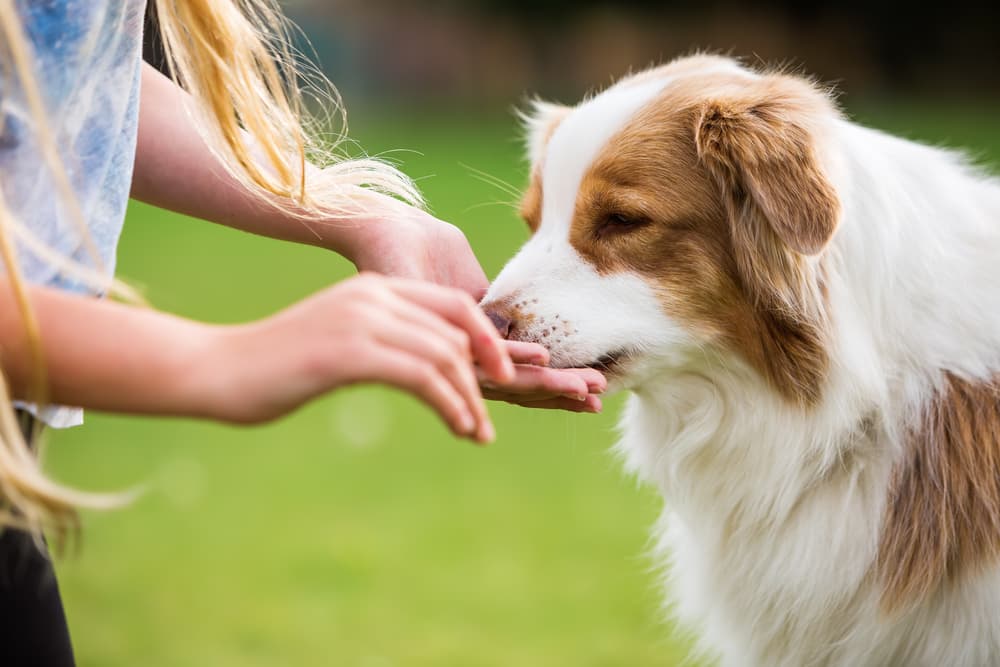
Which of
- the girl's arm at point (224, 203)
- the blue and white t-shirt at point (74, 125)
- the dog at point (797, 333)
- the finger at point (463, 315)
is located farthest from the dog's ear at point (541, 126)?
the finger at point (463, 315)

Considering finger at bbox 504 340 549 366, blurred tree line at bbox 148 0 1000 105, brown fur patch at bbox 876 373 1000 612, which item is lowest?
blurred tree line at bbox 148 0 1000 105

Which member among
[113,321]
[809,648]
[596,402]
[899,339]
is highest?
[113,321]

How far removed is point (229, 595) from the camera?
181 inches

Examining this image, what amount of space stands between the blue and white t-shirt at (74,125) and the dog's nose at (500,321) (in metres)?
0.80

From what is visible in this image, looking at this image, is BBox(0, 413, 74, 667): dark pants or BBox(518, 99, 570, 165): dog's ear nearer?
BBox(0, 413, 74, 667): dark pants

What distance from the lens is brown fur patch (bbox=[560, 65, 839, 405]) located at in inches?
91.7

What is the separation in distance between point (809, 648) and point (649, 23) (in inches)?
754

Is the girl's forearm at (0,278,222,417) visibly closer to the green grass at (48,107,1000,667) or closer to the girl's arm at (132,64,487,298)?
the girl's arm at (132,64,487,298)

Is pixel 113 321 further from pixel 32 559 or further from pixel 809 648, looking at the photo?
pixel 809 648

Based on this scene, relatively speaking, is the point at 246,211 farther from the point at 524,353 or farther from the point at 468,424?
the point at 468,424

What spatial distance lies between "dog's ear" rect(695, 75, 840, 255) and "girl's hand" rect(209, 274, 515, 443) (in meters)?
1.14

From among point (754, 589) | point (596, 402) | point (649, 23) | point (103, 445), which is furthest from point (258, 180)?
point (649, 23)

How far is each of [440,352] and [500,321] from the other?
1.05 m

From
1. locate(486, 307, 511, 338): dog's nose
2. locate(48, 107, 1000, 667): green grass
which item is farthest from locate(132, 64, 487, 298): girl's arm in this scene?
locate(48, 107, 1000, 667): green grass
